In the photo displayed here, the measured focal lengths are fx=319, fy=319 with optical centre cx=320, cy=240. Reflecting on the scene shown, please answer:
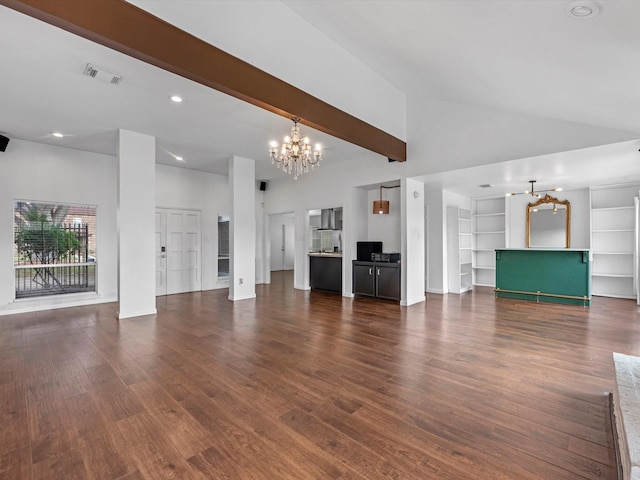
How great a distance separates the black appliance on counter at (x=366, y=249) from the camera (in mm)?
7340

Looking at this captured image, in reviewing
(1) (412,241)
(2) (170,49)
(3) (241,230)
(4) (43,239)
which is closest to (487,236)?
(1) (412,241)

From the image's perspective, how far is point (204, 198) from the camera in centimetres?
823

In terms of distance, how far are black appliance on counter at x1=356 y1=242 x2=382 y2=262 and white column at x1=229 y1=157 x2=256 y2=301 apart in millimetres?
2419

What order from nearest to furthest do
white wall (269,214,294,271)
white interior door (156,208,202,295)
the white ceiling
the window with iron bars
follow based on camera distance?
the white ceiling → the window with iron bars → white interior door (156,208,202,295) → white wall (269,214,294,271)

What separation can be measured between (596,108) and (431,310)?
12.1 ft

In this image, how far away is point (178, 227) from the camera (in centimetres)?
779

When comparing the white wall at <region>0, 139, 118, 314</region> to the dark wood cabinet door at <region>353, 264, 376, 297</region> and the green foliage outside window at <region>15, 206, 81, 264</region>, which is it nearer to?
the green foliage outside window at <region>15, 206, 81, 264</region>

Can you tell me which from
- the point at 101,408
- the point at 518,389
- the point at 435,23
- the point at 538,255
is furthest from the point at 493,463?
the point at 538,255

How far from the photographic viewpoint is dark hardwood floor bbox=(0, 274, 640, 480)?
186 centimetres

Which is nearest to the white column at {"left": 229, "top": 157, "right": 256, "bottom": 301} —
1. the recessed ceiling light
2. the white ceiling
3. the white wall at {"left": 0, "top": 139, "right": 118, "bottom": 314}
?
the white ceiling

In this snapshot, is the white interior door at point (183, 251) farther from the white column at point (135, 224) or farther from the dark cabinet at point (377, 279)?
the dark cabinet at point (377, 279)

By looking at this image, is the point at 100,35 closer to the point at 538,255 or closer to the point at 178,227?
the point at 178,227

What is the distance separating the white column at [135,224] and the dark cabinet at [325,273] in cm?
378

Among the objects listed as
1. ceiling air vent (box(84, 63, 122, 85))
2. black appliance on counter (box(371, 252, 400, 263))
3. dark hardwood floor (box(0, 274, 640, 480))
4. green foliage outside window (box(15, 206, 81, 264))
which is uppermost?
ceiling air vent (box(84, 63, 122, 85))
